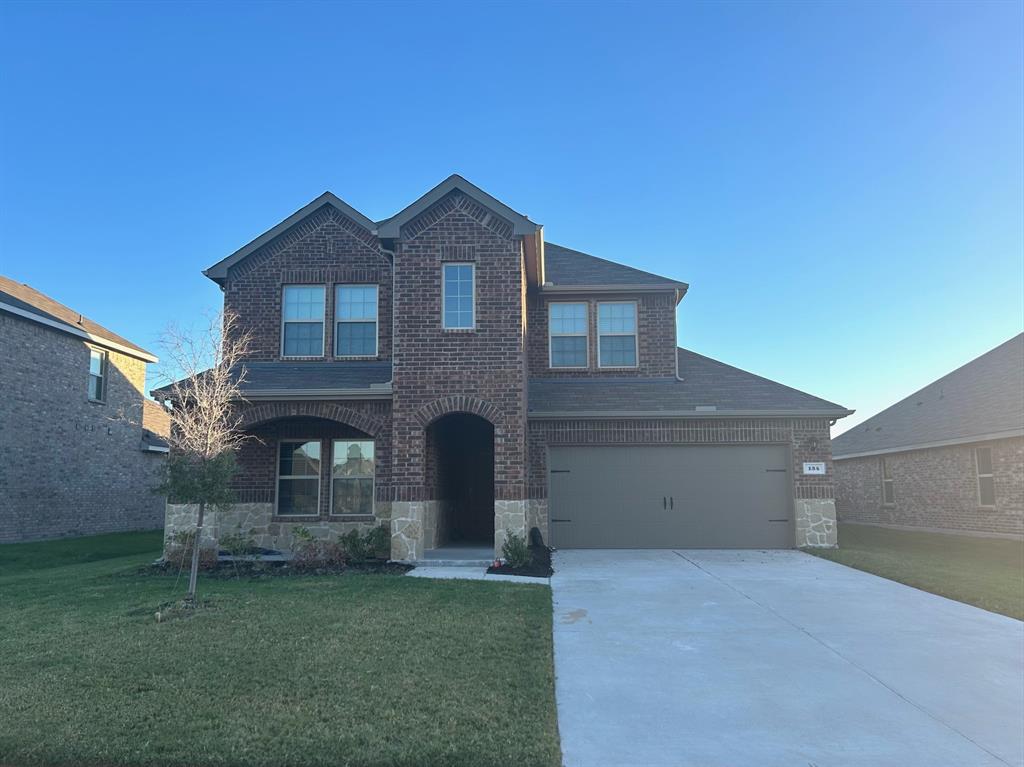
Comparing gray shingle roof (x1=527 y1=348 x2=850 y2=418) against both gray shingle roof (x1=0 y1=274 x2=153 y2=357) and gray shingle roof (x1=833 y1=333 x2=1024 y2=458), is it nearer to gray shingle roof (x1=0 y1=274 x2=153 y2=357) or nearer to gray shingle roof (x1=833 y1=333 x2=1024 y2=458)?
gray shingle roof (x1=833 y1=333 x2=1024 y2=458)

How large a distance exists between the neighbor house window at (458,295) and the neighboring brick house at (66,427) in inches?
321

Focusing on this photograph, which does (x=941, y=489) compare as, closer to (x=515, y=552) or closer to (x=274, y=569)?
(x=515, y=552)

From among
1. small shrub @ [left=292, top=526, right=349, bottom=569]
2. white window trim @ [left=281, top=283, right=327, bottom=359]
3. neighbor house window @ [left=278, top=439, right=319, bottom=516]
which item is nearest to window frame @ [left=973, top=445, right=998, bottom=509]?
small shrub @ [left=292, top=526, right=349, bottom=569]

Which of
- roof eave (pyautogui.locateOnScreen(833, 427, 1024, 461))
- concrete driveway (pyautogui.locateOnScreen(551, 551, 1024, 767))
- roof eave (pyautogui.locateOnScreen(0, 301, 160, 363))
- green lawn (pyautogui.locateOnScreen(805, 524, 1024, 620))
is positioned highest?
roof eave (pyautogui.locateOnScreen(0, 301, 160, 363))

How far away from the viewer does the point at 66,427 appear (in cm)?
1866

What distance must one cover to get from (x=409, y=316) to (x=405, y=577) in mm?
4696

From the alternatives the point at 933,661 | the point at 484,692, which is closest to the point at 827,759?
the point at 484,692

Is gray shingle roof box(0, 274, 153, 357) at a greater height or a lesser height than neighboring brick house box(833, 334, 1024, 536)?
greater

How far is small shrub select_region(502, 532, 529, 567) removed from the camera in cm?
1132

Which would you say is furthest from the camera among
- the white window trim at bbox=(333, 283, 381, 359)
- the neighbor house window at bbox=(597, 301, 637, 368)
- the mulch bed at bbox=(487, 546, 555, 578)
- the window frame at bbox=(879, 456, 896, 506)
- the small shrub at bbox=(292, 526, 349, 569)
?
the window frame at bbox=(879, 456, 896, 506)

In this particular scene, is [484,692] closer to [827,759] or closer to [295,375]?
[827,759]

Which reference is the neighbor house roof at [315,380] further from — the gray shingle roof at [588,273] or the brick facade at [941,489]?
the brick facade at [941,489]

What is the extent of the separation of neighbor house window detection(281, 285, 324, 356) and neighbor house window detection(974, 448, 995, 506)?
54.1 feet

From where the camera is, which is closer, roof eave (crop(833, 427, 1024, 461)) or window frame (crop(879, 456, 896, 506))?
roof eave (crop(833, 427, 1024, 461))
